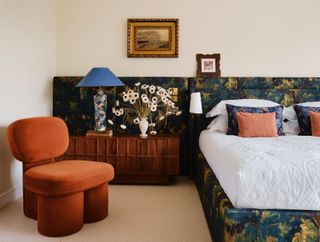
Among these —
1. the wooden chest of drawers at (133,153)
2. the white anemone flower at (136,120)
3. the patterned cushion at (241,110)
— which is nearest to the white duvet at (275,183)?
the patterned cushion at (241,110)

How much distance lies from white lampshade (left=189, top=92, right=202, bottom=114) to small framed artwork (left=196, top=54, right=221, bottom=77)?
0.51 m

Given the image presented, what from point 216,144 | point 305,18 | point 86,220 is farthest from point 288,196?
point 305,18

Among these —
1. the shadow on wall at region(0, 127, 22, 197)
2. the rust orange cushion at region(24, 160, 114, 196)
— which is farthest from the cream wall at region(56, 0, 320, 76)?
the rust orange cushion at region(24, 160, 114, 196)

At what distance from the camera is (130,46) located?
3.64 metres

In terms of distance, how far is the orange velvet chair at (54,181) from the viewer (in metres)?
2.00

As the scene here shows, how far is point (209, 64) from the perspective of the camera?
3.61 meters

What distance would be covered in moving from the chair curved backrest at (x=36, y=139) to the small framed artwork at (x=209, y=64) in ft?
6.22

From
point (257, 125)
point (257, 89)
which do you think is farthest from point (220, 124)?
point (257, 89)

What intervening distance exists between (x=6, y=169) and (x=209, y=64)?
258 centimetres

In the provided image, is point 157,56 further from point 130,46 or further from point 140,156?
point 140,156

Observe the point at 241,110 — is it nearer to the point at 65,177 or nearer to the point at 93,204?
the point at 93,204

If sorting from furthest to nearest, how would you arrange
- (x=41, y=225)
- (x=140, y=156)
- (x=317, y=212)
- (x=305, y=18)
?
(x=305, y=18) < (x=140, y=156) < (x=41, y=225) < (x=317, y=212)

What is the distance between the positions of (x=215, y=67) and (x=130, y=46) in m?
1.13

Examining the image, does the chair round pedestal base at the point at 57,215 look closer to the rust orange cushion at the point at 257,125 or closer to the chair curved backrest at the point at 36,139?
the chair curved backrest at the point at 36,139
